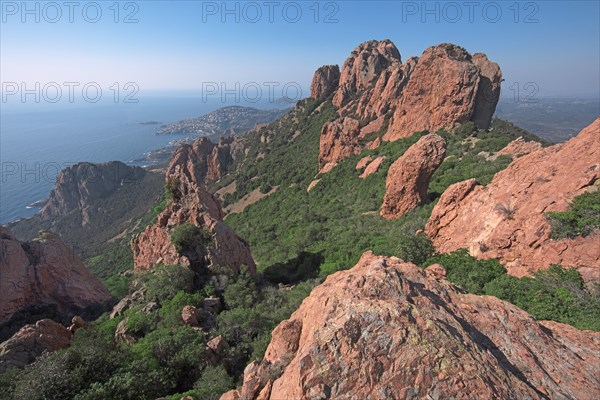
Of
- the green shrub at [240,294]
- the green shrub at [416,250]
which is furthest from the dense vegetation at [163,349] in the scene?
the green shrub at [416,250]

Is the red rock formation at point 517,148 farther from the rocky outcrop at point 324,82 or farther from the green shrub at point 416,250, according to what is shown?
the rocky outcrop at point 324,82

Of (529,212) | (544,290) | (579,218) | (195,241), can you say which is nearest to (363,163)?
(195,241)

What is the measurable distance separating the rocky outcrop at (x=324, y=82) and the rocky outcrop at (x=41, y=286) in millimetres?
72399

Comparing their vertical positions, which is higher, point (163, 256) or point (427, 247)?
point (427, 247)

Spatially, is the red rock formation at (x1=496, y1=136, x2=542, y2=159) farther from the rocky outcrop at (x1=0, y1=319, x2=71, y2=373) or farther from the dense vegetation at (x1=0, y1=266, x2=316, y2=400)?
the rocky outcrop at (x1=0, y1=319, x2=71, y2=373)

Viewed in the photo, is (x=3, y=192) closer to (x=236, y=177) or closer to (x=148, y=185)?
(x=148, y=185)

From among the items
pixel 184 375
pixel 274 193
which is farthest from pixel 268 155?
pixel 184 375

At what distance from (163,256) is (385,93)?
48.6 m

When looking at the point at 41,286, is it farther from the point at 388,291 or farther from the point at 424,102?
the point at 424,102

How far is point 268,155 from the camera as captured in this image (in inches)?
3017

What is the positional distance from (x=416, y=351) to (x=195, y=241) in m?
17.3

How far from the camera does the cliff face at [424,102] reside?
38.4 m

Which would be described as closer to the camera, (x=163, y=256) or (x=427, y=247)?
(x=427, y=247)

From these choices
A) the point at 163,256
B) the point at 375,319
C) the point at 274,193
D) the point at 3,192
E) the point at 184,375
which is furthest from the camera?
the point at 3,192
